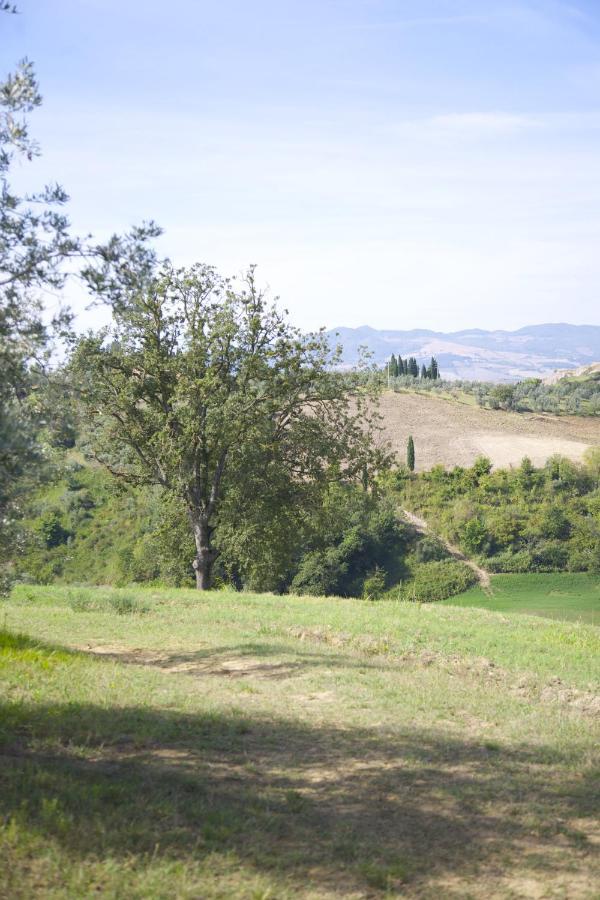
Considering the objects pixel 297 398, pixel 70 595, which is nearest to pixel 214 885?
pixel 70 595

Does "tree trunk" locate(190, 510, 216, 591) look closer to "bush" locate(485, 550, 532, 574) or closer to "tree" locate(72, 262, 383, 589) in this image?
"tree" locate(72, 262, 383, 589)

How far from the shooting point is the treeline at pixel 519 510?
1911 inches

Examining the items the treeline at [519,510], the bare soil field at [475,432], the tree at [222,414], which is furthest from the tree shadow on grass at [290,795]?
the bare soil field at [475,432]

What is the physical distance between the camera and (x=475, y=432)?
65.9 m

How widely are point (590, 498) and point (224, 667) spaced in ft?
152

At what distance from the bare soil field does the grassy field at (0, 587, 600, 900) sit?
43.6 m

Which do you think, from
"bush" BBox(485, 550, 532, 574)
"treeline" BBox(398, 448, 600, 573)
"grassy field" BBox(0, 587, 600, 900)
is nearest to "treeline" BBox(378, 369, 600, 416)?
"treeline" BBox(398, 448, 600, 573)

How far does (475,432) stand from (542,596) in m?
24.6

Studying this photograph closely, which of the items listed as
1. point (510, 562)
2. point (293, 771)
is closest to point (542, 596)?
point (510, 562)

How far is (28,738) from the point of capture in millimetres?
7574

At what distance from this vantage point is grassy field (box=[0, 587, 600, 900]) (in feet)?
17.9

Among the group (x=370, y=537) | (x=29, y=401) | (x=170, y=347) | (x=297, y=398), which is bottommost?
(x=370, y=537)

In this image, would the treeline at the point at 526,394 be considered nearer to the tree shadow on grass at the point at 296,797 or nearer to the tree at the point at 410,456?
the tree at the point at 410,456

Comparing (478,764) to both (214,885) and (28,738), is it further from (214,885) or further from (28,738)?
(28,738)
